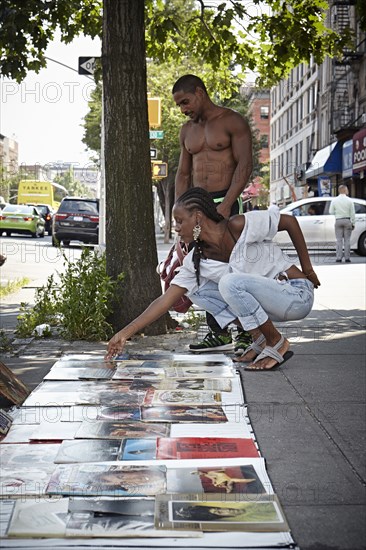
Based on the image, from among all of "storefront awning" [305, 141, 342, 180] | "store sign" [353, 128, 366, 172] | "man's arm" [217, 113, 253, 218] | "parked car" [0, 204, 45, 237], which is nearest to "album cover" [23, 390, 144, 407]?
"man's arm" [217, 113, 253, 218]

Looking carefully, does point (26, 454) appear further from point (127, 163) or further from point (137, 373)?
point (127, 163)

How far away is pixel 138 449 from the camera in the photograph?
3836 mm

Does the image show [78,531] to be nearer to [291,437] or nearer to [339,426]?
[291,437]

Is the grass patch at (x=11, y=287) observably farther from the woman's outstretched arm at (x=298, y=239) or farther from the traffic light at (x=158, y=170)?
the woman's outstretched arm at (x=298, y=239)

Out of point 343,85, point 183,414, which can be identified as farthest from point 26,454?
point 343,85

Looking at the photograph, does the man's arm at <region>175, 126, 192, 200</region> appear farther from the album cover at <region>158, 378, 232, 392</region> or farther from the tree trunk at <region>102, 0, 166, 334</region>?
the album cover at <region>158, 378, 232, 392</region>

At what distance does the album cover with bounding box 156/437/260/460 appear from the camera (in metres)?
3.77

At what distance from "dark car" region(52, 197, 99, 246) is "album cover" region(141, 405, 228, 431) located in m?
26.3

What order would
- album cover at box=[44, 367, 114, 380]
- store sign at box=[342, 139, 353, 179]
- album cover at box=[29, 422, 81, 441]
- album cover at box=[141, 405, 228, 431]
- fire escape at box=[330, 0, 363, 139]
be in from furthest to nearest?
1. fire escape at box=[330, 0, 363, 139]
2. store sign at box=[342, 139, 353, 179]
3. album cover at box=[44, 367, 114, 380]
4. album cover at box=[141, 405, 228, 431]
5. album cover at box=[29, 422, 81, 441]

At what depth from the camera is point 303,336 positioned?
26.4ft

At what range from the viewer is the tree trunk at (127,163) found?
788 cm

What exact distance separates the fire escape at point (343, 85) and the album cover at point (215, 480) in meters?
31.5

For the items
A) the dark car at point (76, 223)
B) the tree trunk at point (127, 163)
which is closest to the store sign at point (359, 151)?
the dark car at point (76, 223)

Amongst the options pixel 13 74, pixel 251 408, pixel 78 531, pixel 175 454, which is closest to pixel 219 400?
pixel 251 408
